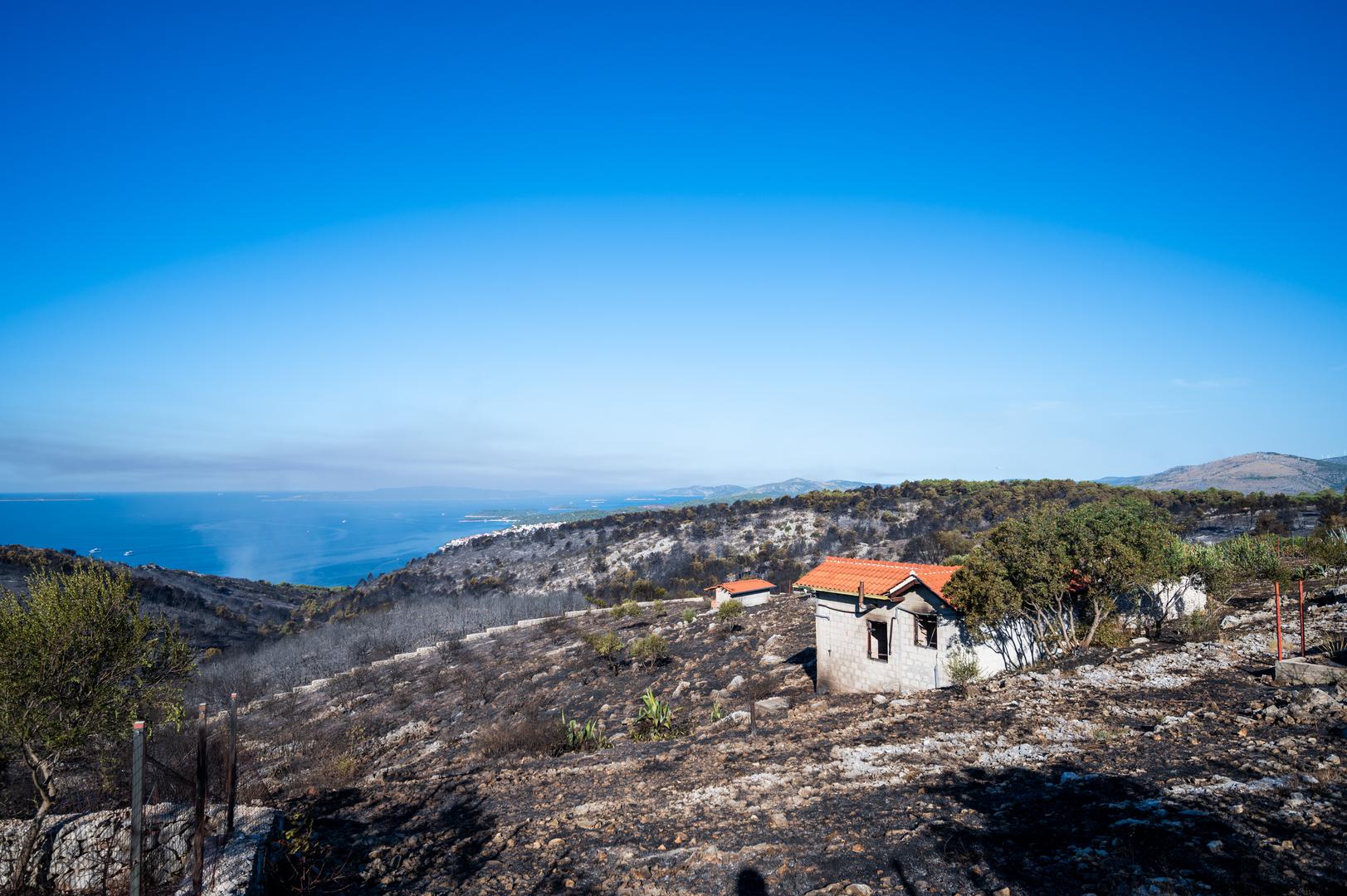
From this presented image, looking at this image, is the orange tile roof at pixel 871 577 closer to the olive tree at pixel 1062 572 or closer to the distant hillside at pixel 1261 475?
the olive tree at pixel 1062 572

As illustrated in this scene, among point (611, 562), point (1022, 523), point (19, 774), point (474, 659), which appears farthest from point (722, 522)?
point (19, 774)

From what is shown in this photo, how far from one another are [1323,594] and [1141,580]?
20.5 feet

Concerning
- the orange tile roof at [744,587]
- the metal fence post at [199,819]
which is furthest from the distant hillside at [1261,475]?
the metal fence post at [199,819]

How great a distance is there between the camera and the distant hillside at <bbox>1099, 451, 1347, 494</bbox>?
280ft

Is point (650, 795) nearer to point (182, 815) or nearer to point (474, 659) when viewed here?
point (182, 815)

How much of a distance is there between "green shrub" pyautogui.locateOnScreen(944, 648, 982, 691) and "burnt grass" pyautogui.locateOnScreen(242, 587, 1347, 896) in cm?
148

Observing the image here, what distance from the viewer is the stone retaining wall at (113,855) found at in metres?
7.10

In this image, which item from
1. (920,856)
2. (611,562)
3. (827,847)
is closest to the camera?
(920,856)

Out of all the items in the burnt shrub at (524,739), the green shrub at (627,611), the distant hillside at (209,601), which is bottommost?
the distant hillside at (209,601)

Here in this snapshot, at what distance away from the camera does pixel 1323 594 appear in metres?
16.4

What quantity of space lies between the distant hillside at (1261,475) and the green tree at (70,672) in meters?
93.6

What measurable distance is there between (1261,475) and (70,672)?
13555cm

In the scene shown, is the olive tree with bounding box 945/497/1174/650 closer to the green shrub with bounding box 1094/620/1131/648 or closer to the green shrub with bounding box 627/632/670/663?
the green shrub with bounding box 1094/620/1131/648

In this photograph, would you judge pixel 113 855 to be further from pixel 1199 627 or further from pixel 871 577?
pixel 1199 627
